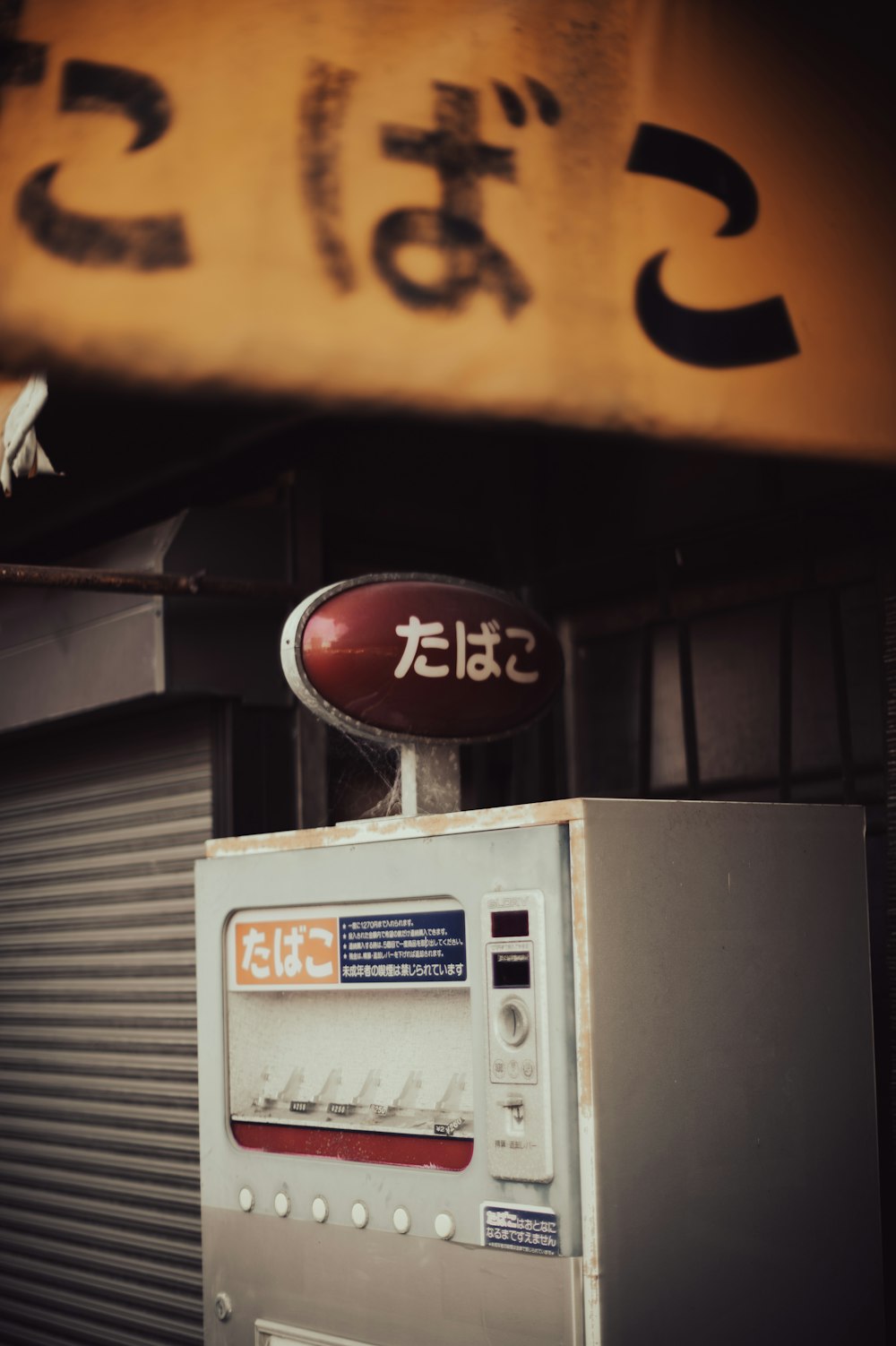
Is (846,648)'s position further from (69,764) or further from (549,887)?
(69,764)

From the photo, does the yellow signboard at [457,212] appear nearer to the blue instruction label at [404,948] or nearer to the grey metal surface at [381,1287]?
the blue instruction label at [404,948]

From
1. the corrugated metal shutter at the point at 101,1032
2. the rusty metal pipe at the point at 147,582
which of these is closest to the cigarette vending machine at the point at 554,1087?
the rusty metal pipe at the point at 147,582

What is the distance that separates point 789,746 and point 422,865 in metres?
1.66

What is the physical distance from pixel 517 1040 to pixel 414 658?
95 centimetres

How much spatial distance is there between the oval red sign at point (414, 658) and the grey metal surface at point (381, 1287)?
1131mm

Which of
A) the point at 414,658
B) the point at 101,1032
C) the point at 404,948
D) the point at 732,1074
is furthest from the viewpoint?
the point at 101,1032

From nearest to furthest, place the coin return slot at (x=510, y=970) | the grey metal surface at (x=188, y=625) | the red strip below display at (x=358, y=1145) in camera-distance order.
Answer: the coin return slot at (x=510, y=970)
the red strip below display at (x=358, y=1145)
the grey metal surface at (x=188, y=625)

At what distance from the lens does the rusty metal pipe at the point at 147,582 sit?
4.27 m

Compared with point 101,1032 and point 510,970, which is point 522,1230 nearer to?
A: point 510,970

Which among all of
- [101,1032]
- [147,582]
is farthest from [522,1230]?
[101,1032]

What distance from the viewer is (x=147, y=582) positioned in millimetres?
4492

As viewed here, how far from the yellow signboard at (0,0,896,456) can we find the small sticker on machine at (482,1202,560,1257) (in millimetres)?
1542

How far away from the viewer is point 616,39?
188cm

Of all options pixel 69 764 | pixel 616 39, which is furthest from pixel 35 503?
pixel 616 39
